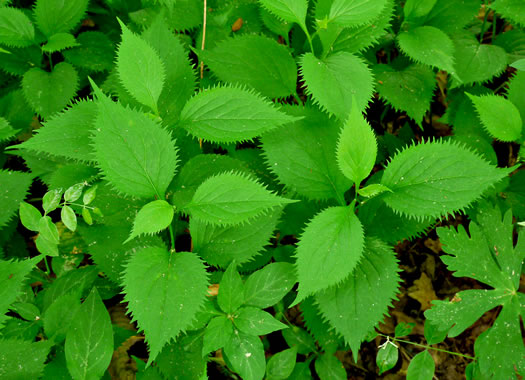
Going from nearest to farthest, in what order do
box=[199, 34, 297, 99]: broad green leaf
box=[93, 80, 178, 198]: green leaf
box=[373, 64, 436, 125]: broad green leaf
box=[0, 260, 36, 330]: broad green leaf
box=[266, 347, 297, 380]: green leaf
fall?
1. box=[93, 80, 178, 198]: green leaf
2. box=[0, 260, 36, 330]: broad green leaf
3. box=[266, 347, 297, 380]: green leaf
4. box=[199, 34, 297, 99]: broad green leaf
5. box=[373, 64, 436, 125]: broad green leaf

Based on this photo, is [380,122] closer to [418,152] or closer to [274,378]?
[418,152]

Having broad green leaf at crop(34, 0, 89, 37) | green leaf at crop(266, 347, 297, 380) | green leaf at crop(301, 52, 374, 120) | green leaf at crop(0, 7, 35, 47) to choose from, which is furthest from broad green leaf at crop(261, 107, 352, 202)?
green leaf at crop(0, 7, 35, 47)

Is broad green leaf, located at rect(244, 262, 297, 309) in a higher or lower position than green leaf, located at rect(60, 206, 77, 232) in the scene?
lower

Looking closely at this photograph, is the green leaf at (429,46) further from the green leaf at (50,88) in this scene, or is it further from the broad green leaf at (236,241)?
the green leaf at (50,88)

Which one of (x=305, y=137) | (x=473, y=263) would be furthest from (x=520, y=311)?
(x=305, y=137)

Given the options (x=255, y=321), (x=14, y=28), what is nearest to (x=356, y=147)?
(x=255, y=321)

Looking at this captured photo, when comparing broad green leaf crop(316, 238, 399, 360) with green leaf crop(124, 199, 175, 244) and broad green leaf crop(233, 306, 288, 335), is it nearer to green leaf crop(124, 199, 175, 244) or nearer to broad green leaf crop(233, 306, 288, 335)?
broad green leaf crop(233, 306, 288, 335)

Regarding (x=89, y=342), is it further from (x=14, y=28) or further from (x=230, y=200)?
(x=14, y=28)
